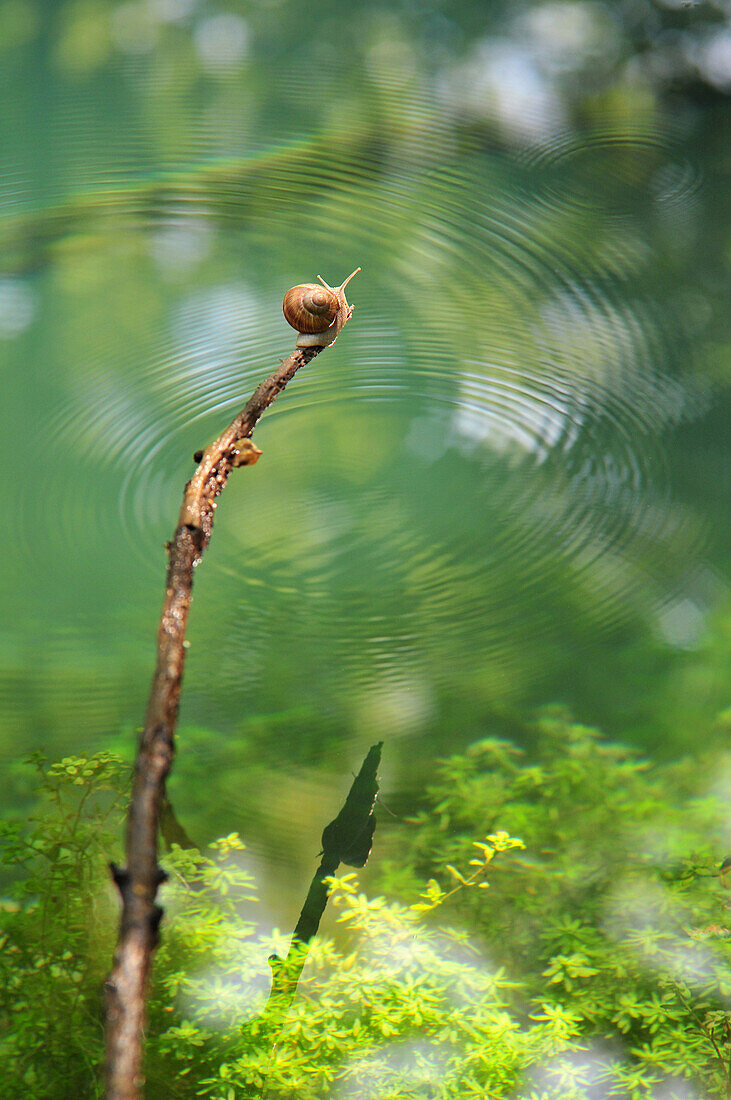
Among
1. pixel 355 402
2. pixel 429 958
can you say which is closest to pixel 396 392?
pixel 355 402

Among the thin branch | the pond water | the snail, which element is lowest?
the thin branch

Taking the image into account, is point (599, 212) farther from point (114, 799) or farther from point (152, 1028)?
point (152, 1028)

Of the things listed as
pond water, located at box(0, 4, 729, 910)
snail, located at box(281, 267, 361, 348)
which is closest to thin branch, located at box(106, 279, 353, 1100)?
snail, located at box(281, 267, 361, 348)

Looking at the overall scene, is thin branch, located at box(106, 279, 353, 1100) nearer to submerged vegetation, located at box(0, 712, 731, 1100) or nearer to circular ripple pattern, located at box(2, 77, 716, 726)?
submerged vegetation, located at box(0, 712, 731, 1100)

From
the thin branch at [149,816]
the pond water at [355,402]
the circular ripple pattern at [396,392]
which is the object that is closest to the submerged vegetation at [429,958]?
the pond water at [355,402]

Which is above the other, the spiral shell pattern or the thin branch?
the spiral shell pattern

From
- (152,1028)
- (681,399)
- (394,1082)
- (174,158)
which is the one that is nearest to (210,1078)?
(152,1028)

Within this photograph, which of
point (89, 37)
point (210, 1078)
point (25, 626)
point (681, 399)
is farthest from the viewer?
point (89, 37)
